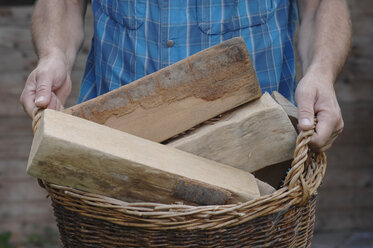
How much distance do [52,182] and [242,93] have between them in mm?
618

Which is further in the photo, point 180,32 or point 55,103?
point 180,32

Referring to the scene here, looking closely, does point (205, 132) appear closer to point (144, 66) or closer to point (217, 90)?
point (217, 90)

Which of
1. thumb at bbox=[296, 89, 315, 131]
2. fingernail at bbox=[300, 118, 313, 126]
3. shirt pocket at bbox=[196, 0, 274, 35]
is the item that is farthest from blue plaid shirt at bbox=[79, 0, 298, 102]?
fingernail at bbox=[300, 118, 313, 126]

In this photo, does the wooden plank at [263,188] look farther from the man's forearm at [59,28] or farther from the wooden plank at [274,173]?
the man's forearm at [59,28]

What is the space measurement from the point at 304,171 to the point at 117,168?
570 millimetres

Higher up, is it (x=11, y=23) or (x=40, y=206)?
(x=11, y=23)

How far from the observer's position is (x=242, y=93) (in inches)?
67.0

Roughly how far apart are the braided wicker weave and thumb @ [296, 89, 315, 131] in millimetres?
31

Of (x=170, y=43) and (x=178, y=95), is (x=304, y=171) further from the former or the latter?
(x=170, y=43)

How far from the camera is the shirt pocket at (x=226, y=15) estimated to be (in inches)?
77.5

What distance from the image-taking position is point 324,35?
78.9 inches

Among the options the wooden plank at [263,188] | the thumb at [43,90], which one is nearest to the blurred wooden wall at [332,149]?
the thumb at [43,90]

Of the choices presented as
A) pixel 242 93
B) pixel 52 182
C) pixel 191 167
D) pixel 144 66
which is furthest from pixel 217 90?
pixel 52 182

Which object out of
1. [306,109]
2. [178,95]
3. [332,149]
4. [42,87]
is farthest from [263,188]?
[332,149]
